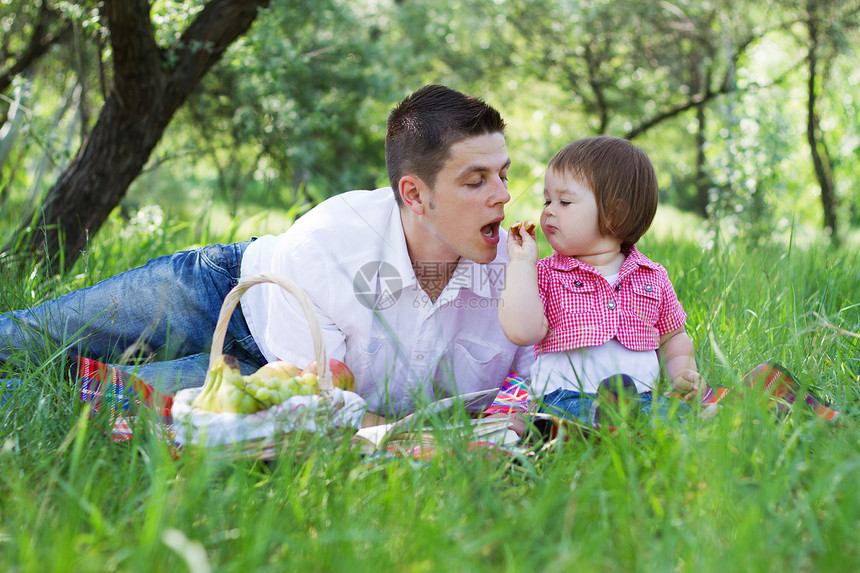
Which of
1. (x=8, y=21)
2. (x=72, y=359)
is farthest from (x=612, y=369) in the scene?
(x=8, y=21)

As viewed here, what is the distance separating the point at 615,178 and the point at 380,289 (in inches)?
37.0

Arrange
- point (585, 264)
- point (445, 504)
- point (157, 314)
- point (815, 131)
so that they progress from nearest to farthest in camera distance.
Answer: point (445, 504)
point (585, 264)
point (157, 314)
point (815, 131)

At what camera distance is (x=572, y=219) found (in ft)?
8.37

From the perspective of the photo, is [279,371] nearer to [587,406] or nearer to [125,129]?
[587,406]

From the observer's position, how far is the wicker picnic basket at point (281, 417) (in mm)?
1935

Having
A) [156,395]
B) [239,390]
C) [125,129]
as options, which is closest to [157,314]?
[156,395]

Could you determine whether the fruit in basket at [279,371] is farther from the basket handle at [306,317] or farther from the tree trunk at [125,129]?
the tree trunk at [125,129]

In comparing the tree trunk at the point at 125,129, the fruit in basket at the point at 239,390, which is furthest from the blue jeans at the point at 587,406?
the tree trunk at the point at 125,129

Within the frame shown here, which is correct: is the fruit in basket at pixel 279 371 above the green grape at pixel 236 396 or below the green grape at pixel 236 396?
below

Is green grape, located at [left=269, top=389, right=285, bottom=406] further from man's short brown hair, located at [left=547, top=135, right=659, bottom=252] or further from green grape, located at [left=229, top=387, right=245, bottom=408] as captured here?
man's short brown hair, located at [left=547, top=135, right=659, bottom=252]

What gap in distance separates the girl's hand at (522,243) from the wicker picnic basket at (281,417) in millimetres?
753

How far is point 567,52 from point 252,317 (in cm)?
761

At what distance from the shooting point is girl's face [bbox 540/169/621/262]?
100 inches

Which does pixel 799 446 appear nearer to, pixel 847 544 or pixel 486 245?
pixel 847 544
